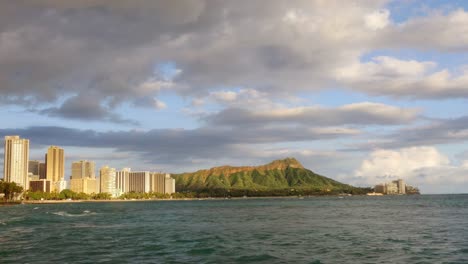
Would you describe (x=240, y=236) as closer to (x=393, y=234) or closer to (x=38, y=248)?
(x=393, y=234)

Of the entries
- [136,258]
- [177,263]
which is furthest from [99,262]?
[177,263]

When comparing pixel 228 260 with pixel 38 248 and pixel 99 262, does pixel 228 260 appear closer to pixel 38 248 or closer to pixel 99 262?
pixel 99 262

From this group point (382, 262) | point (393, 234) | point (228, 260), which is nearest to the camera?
point (382, 262)

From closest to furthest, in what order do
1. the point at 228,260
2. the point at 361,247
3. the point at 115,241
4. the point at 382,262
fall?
the point at 382,262 → the point at 228,260 → the point at 361,247 → the point at 115,241

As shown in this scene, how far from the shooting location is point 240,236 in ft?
146

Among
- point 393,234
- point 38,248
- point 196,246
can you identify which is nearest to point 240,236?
point 196,246

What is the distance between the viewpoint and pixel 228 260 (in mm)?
29188

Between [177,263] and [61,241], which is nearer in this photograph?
[177,263]

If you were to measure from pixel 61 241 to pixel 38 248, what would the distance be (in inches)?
204

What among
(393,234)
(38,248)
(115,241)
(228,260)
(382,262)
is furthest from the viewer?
(393,234)

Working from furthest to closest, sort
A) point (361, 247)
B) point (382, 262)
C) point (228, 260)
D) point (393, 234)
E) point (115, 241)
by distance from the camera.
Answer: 1. point (393, 234)
2. point (115, 241)
3. point (361, 247)
4. point (228, 260)
5. point (382, 262)

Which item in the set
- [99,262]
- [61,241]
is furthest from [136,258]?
[61,241]

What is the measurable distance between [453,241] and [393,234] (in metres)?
6.95

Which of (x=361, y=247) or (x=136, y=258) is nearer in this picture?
(x=136, y=258)
